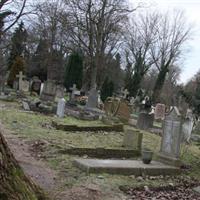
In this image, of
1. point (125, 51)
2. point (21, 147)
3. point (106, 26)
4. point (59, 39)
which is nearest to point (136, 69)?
point (125, 51)

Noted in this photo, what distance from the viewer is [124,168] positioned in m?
8.52

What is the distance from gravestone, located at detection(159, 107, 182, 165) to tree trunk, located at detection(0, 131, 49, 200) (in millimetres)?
6006

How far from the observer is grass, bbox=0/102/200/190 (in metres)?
7.69

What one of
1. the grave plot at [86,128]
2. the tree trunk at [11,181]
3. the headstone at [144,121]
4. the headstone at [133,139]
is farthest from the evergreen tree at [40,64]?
the tree trunk at [11,181]

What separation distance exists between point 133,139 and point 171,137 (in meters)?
1.44

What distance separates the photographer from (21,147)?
411 inches

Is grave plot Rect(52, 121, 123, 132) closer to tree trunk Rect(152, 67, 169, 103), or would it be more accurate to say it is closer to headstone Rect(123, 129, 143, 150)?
headstone Rect(123, 129, 143, 150)

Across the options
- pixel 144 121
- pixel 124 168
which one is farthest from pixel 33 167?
pixel 144 121

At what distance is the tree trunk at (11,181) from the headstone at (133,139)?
6963 millimetres

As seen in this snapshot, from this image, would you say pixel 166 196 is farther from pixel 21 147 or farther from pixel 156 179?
pixel 21 147

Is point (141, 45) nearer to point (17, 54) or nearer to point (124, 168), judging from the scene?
point (17, 54)

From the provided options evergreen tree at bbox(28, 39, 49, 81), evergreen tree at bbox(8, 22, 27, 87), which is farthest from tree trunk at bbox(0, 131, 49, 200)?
evergreen tree at bbox(28, 39, 49, 81)

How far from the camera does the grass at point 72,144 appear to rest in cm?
769

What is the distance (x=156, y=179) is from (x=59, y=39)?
44.6 m
